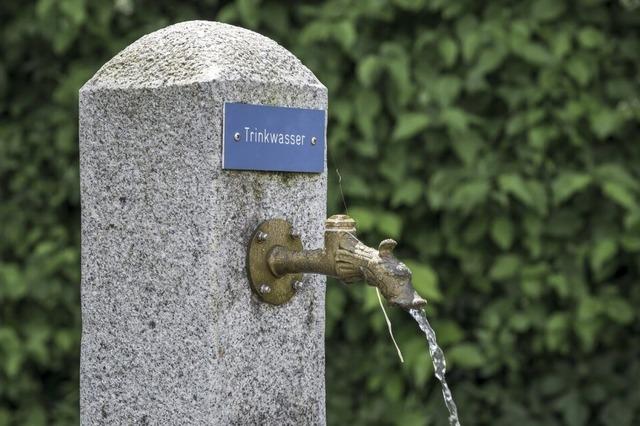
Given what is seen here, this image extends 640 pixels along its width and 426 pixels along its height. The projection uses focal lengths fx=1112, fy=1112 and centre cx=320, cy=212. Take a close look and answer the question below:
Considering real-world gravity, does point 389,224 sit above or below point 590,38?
below

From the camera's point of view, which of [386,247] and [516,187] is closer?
[386,247]

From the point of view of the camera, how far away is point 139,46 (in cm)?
212

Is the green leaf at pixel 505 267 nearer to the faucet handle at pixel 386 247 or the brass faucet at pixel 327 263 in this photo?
the brass faucet at pixel 327 263

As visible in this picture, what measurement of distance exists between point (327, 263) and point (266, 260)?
0.42 feet

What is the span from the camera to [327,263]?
1977 mm

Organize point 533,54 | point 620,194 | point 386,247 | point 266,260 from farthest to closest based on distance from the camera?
point 533,54
point 620,194
point 266,260
point 386,247

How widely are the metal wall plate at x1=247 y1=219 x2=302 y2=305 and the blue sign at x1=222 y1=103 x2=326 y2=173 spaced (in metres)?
0.11

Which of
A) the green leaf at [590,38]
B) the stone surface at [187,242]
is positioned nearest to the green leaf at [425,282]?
the green leaf at [590,38]

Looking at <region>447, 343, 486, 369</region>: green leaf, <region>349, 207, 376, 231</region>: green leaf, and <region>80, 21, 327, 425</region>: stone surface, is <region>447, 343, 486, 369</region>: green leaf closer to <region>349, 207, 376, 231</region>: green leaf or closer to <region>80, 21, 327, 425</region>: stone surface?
<region>349, 207, 376, 231</region>: green leaf

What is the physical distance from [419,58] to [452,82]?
168 mm

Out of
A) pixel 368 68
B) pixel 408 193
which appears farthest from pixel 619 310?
pixel 368 68

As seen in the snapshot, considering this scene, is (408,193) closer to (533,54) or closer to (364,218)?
(364,218)

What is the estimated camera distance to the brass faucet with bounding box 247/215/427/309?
186cm

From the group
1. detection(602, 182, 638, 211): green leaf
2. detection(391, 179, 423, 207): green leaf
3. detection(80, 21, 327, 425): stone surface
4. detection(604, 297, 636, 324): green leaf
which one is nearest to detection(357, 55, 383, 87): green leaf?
detection(391, 179, 423, 207): green leaf
